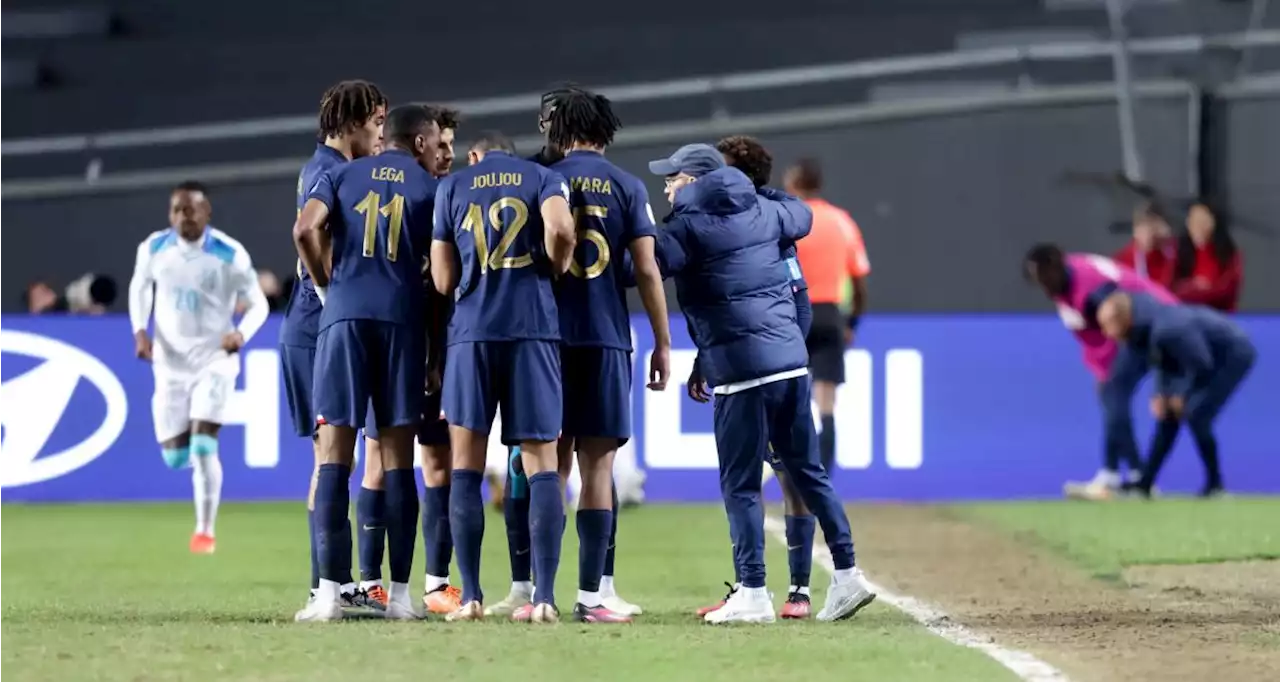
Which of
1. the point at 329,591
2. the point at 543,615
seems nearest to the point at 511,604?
the point at 543,615

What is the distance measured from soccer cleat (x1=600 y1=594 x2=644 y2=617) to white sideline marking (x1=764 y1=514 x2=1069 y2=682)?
0.80 metres

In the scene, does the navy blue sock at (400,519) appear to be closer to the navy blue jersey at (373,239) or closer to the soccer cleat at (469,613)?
the soccer cleat at (469,613)

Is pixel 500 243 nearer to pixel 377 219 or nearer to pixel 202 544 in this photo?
pixel 377 219

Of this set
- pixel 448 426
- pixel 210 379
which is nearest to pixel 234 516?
pixel 210 379

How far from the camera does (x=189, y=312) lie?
12344 mm

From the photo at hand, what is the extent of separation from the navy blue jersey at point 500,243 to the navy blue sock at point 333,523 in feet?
2.36

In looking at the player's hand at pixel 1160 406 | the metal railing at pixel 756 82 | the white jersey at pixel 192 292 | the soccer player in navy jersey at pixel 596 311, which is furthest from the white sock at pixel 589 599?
the metal railing at pixel 756 82

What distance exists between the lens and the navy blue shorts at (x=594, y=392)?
26.5 feet

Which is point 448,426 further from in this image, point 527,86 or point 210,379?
point 527,86

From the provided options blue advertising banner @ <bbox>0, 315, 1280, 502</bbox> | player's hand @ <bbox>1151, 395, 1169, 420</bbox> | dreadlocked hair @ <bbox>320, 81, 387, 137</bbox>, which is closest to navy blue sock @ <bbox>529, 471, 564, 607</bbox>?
dreadlocked hair @ <bbox>320, 81, 387, 137</bbox>

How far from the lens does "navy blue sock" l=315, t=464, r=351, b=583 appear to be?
26.1ft

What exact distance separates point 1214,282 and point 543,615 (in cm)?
1086

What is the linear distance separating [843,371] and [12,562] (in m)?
5.54

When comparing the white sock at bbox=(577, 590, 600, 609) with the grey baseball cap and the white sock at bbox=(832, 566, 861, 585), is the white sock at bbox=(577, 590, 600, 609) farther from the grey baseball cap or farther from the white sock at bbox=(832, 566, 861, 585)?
the grey baseball cap
